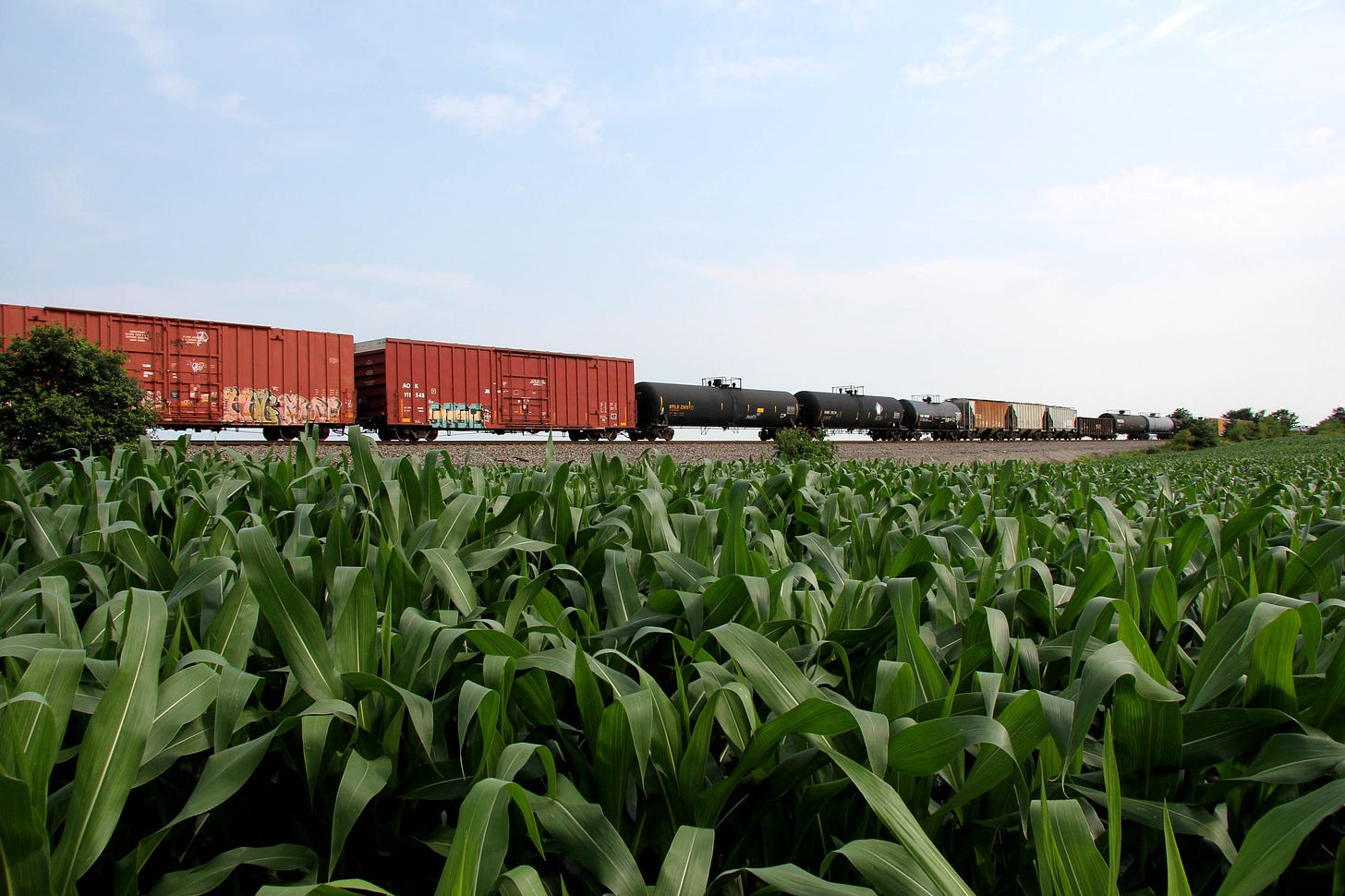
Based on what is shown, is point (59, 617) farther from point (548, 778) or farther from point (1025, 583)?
point (1025, 583)

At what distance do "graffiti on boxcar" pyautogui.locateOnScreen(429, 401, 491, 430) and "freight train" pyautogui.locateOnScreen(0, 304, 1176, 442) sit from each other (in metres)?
0.04

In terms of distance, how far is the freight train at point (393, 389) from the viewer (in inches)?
849

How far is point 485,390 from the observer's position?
93.4 ft

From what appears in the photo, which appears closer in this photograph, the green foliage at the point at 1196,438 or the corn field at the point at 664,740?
the corn field at the point at 664,740

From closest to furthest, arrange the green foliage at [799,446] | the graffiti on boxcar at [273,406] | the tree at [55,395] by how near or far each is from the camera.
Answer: the tree at [55,395]
the graffiti on boxcar at [273,406]
the green foliage at [799,446]

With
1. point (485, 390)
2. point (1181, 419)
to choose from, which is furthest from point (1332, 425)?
point (485, 390)

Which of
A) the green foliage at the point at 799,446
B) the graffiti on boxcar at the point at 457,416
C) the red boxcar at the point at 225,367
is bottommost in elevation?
the green foliage at the point at 799,446

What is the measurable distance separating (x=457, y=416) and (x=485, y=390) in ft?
5.38

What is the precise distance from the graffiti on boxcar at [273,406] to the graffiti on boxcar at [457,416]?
125 inches

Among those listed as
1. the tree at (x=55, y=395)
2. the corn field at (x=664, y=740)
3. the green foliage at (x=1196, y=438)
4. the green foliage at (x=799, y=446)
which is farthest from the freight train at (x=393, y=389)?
the green foliage at (x=1196, y=438)

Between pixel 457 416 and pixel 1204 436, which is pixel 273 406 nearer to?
pixel 457 416

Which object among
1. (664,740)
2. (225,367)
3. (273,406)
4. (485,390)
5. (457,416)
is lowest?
Answer: (664,740)

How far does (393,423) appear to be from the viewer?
84.5ft

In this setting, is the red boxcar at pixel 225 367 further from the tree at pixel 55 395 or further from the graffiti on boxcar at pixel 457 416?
the graffiti on boxcar at pixel 457 416
